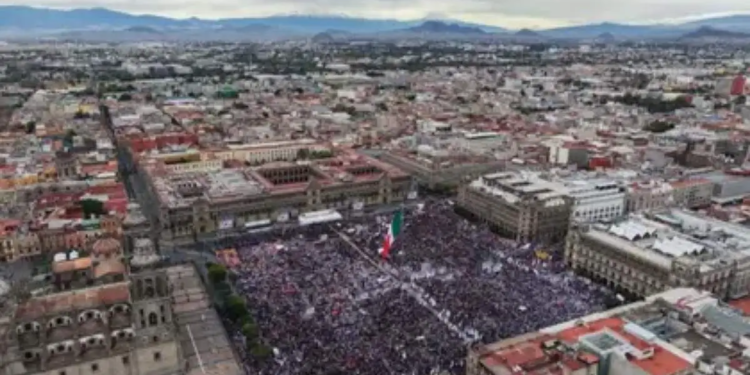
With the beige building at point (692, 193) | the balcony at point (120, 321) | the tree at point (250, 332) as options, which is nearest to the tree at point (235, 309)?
the tree at point (250, 332)

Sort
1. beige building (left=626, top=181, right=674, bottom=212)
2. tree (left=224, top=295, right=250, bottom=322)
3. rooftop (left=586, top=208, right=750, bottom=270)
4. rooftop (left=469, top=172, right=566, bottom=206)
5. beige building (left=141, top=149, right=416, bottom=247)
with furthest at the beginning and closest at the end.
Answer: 1. beige building (left=626, top=181, right=674, bottom=212)
2. beige building (left=141, top=149, right=416, bottom=247)
3. rooftop (left=469, top=172, right=566, bottom=206)
4. rooftop (left=586, top=208, right=750, bottom=270)
5. tree (left=224, top=295, right=250, bottom=322)

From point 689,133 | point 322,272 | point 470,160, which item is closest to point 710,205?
point 470,160

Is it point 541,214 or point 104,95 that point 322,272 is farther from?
point 104,95

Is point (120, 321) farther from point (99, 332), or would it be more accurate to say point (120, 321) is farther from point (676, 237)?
point (676, 237)

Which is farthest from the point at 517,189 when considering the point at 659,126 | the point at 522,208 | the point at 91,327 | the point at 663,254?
the point at 659,126

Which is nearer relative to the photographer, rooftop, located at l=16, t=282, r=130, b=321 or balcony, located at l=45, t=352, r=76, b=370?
balcony, located at l=45, t=352, r=76, b=370

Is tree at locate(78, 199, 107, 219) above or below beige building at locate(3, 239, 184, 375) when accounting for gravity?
below

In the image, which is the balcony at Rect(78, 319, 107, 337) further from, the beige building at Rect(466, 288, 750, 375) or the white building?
the white building

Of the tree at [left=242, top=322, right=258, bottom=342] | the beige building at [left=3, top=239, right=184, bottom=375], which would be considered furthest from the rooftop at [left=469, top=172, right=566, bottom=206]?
the beige building at [left=3, top=239, right=184, bottom=375]
